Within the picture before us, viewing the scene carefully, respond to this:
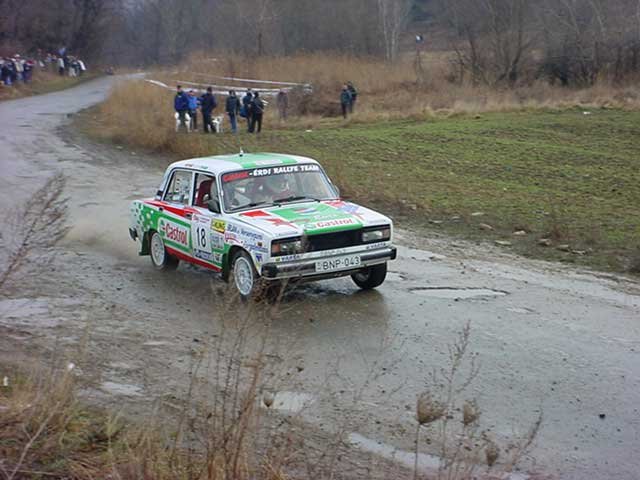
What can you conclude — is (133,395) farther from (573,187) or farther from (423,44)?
(423,44)

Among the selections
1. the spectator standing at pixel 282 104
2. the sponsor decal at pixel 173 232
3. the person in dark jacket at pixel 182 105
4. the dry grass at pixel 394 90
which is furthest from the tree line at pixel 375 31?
the sponsor decal at pixel 173 232

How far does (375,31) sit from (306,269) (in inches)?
2246

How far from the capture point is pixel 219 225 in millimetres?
10602

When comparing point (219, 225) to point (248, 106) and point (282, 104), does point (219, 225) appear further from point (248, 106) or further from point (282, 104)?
point (282, 104)

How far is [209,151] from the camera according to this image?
23891 millimetres

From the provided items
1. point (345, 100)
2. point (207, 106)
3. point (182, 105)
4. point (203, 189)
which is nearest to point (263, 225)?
point (203, 189)

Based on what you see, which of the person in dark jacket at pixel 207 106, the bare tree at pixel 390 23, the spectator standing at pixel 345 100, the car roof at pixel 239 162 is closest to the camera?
the car roof at pixel 239 162

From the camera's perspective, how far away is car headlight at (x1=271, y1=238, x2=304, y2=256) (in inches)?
380

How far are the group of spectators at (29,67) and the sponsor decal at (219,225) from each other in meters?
46.2

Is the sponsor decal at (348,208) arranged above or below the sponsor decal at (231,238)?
above

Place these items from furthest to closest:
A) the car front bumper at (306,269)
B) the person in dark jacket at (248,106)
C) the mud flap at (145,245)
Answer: the person in dark jacket at (248,106), the mud flap at (145,245), the car front bumper at (306,269)

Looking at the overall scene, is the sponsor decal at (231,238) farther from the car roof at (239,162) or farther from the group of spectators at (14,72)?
the group of spectators at (14,72)

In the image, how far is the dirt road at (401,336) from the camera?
6.73 metres

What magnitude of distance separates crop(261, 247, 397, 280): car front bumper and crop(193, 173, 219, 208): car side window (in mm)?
1938
